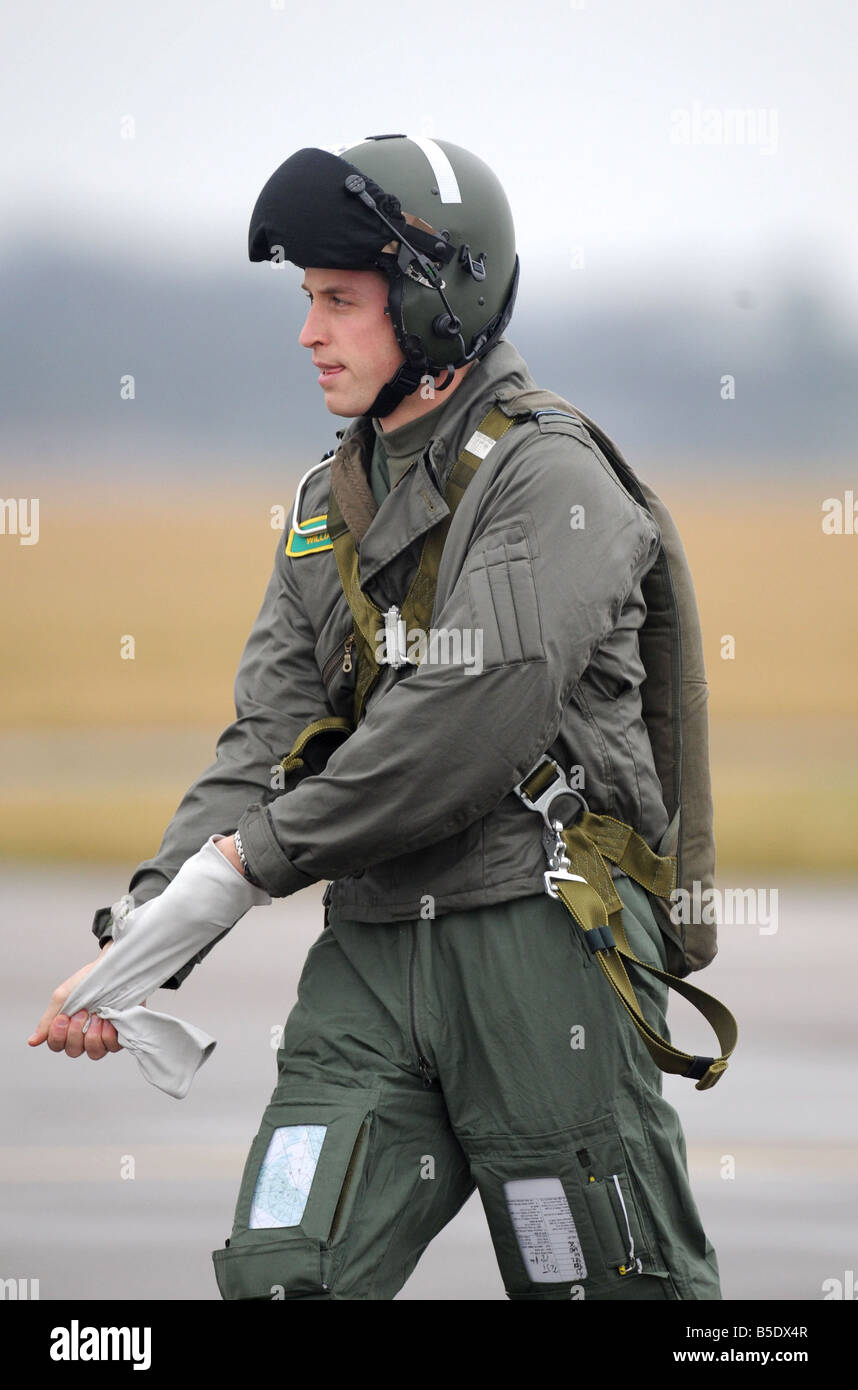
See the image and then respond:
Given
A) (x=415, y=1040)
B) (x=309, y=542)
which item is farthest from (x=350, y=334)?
(x=415, y=1040)

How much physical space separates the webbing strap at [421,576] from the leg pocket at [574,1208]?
68 cm

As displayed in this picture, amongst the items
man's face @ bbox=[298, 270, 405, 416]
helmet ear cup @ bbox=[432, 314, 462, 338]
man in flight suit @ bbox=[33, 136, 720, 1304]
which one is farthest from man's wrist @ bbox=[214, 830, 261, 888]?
helmet ear cup @ bbox=[432, 314, 462, 338]

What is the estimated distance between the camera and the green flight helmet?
3039 mm

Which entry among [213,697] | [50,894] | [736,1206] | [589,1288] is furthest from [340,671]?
[213,697]

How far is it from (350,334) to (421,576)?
0.38m

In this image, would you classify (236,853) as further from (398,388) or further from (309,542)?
(398,388)

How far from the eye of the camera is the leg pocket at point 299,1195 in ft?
9.25

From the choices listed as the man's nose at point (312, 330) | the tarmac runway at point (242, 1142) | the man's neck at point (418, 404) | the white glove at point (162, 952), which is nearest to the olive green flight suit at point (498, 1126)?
the white glove at point (162, 952)

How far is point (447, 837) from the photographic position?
2.88m

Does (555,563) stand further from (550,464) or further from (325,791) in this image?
(325,791)

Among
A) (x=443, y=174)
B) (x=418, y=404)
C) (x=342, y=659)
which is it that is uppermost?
(x=443, y=174)

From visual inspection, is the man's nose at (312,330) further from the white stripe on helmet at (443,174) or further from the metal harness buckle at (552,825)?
the metal harness buckle at (552,825)

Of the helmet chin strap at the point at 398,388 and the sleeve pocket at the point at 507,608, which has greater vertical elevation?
the helmet chin strap at the point at 398,388

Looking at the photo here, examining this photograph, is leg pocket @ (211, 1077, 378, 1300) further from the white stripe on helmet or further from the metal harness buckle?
the white stripe on helmet
